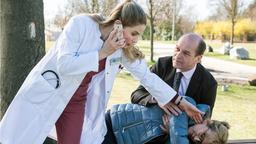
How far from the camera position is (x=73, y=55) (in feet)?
8.67

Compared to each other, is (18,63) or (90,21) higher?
(90,21)

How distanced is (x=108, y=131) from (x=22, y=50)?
1.03 metres

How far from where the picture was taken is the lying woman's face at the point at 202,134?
3004 mm

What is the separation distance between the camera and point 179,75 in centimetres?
346

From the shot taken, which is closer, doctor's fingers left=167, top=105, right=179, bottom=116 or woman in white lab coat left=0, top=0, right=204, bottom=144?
woman in white lab coat left=0, top=0, right=204, bottom=144

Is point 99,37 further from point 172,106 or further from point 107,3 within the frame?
point 107,3

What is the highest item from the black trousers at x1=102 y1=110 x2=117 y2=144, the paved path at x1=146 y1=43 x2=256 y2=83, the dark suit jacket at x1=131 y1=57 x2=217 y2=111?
the dark suit jacket at x1=131 y1=57 x2=217 y2=111

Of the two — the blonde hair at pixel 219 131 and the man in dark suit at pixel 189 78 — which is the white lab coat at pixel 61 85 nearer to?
the man in dark suit at pixel 189 78

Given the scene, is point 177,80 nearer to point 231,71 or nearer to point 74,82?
point 74,82

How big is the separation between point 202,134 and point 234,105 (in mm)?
6104

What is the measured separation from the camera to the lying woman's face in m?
3.00

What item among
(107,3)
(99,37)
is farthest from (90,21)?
(107,3)

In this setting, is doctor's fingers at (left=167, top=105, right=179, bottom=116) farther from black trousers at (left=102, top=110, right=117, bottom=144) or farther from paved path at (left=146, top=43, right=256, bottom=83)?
paved path at (left=146, top=43, right=256, bottom=83)

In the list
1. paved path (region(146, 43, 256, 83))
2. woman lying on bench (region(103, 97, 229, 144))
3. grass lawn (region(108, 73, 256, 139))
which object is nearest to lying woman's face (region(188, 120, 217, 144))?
woman lying on bench (region(103, 97, 229, 144))
